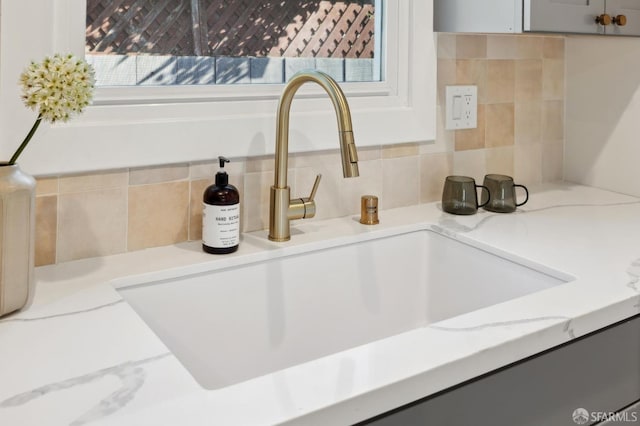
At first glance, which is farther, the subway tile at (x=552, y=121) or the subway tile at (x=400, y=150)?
the subway tile at (x=552, y=121)

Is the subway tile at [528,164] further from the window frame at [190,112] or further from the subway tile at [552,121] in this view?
the window frame at [190,112]

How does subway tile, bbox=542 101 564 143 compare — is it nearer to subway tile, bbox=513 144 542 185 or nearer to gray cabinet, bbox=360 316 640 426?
subway tile, bbox=513 144 542 185

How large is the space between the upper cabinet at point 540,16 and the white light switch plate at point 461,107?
0.17 m

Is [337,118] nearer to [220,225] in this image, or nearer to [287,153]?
[287,153]

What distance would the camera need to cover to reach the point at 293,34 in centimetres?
128

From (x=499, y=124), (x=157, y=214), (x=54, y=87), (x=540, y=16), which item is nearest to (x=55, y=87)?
(x=54, y=87)

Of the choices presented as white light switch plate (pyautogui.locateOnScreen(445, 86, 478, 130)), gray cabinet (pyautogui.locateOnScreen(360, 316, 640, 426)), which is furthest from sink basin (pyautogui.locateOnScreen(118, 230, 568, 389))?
white light switch plate (pyautogui.locateOnScreen(445, 86, 478, 130))

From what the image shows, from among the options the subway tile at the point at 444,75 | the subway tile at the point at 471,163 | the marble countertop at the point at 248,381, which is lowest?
the marble countertop at the point at 248,381

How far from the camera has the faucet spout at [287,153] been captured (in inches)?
39.4

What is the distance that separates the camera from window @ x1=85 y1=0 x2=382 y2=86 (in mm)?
1070

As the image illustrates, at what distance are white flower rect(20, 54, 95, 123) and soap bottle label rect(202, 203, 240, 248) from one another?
13.5 inches

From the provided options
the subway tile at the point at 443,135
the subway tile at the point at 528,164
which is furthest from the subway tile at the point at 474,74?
the subway tile at the point at 528,164

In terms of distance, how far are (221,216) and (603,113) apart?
1.20 meters

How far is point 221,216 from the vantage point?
1.04 metres
